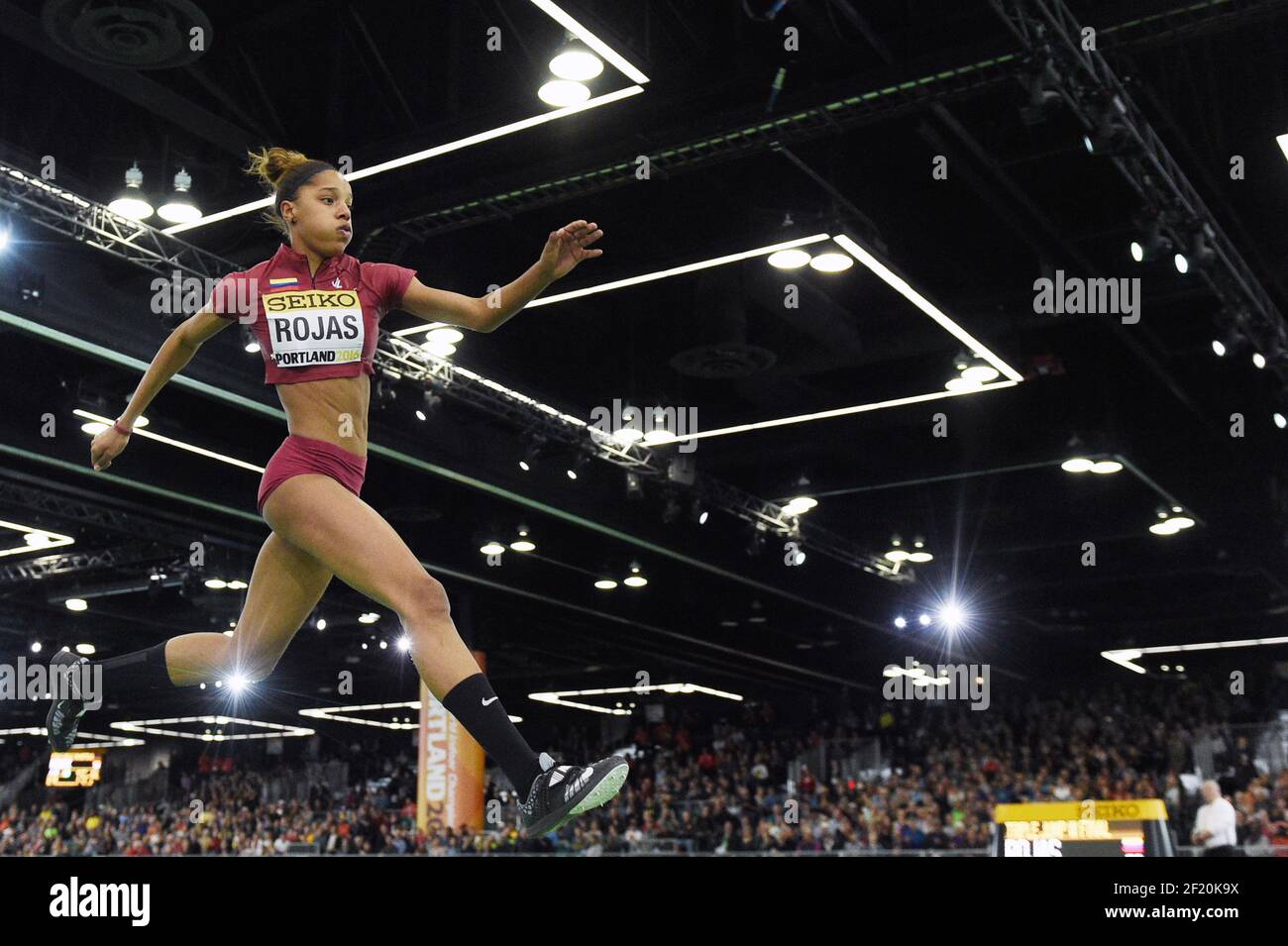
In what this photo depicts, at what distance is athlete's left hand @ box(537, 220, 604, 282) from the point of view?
3078 millimetres

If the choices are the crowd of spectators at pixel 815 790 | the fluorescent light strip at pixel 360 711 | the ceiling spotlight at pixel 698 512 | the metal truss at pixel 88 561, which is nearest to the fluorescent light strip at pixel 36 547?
the metal truss at pixel 88 561

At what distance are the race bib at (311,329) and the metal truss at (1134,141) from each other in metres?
4.90

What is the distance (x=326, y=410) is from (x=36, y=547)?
1538 centimetres

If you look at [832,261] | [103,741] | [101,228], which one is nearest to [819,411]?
[832,261]

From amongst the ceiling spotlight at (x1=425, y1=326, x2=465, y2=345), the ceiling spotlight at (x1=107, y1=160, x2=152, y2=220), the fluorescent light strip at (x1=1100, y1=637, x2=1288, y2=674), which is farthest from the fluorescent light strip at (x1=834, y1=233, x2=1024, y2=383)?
the fluorescent light strip at (x1=1100, y1=637, x2=1288, y2=674)

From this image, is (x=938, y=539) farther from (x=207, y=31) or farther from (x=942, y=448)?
(x=207, y=31)

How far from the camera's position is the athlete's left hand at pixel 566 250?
10.1 ft

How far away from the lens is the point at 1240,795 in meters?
15.7

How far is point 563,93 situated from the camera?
748cm

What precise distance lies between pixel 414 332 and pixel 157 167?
255 cm

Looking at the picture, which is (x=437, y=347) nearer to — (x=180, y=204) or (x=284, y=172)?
(x=180, y=204)

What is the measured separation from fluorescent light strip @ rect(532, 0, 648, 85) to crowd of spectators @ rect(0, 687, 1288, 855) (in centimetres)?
950

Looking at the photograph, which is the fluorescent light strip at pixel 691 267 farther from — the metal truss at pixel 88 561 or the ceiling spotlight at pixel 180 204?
the metal truss at pixel 88 561
